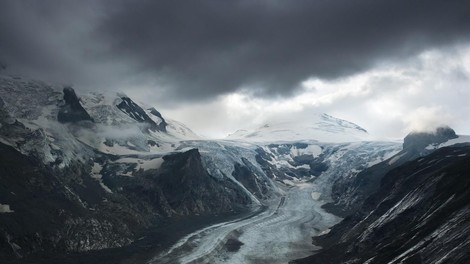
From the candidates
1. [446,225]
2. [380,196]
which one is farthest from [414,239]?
[380,196]

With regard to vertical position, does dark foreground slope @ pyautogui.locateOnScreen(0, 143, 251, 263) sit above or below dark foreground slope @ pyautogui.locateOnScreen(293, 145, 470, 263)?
above

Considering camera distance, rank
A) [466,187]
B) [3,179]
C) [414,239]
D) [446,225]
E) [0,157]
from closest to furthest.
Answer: [446,225] < [414,239] < [466,187] < [3,179] < [0,157]

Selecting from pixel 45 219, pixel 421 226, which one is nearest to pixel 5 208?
pixel 45 219

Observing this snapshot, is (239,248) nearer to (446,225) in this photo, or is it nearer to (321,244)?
(321,244)

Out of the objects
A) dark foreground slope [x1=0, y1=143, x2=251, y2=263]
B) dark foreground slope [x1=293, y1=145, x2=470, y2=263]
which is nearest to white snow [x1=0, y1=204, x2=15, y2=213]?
dark foreground slope [x1=0, y1=143, x2=251, y2=263]

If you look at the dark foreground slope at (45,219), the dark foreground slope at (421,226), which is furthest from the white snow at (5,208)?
the dark foreground slope at (421,226)

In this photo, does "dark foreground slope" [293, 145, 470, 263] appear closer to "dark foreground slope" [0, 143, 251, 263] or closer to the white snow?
"dark foreground slope" [0, 143, 251, 263]

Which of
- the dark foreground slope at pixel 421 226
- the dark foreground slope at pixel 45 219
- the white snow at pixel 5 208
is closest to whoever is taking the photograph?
the dark foreground slope at pixel 421 226

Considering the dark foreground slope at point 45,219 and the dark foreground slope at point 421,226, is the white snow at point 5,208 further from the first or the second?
the dark foreground slope at point 421,226
